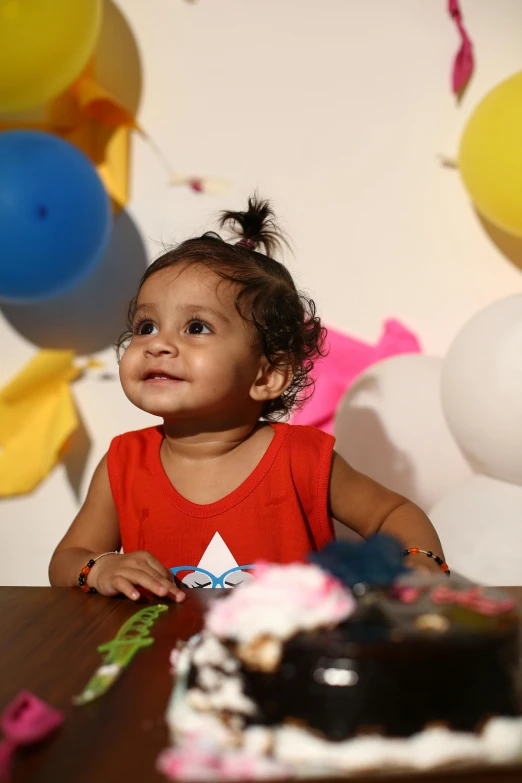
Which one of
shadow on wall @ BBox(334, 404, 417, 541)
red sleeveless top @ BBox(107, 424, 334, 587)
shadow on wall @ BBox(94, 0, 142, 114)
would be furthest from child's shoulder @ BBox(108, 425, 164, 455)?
shadow on wall @ BBox(94, 0, 142, 114)

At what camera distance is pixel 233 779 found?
44 centimetres

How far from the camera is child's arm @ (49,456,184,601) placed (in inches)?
33.7

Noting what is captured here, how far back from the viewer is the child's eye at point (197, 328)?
120 cm

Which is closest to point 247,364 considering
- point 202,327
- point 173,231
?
point 202,327

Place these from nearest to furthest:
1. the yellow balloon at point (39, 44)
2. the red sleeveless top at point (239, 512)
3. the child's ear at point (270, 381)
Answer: the red sleeveless top at point (239, 512) < the child's ear at point (270, 381) < the yellow balloon at point (39, 44)

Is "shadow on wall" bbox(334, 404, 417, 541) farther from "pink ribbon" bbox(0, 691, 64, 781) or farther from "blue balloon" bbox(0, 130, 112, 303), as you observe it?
"pink ribbon" bbox(0, 691, 64, 781)

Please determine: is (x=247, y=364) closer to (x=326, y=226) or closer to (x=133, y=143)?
(x=326, y=226)

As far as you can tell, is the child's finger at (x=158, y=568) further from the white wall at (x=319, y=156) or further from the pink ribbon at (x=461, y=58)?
the pink ribbon at (x=461, y=58)

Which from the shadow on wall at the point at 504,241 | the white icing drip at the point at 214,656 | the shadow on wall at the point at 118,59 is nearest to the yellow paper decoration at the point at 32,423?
the shadow on wall at the point at 118,59

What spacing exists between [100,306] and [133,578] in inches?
54.9

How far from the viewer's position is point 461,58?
6.91 feet

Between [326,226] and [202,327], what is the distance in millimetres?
1028

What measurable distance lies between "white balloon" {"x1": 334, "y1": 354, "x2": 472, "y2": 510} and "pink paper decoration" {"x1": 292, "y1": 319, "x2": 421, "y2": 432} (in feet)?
0.34

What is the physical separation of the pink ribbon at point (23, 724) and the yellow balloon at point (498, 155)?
5.01 ft
